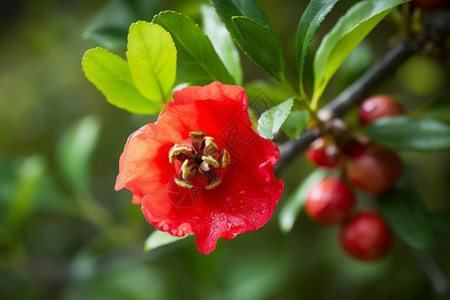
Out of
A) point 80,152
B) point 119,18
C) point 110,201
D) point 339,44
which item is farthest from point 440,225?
point 110,201

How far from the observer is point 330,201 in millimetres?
1197

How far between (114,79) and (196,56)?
170 mm

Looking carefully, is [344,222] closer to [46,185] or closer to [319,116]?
[319,116]

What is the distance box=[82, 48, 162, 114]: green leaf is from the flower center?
0.13m

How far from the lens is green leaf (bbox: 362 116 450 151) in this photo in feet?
3.34

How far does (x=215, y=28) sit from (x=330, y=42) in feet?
0.87

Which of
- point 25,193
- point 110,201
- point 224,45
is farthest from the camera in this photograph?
point 110,201

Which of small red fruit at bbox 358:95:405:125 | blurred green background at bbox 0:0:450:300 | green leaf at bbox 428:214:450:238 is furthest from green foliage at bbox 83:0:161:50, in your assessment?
green leaf at bbox 428:214:450:238

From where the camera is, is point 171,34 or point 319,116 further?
point 319,116

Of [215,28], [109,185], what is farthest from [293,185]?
[215,28]

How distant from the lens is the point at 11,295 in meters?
2.07

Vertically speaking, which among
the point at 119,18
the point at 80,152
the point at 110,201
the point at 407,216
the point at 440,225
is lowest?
the point at 110,201

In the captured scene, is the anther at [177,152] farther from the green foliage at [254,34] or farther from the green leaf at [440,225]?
the green leaf at [440,225]

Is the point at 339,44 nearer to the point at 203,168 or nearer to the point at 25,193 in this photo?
the point at 203,168
